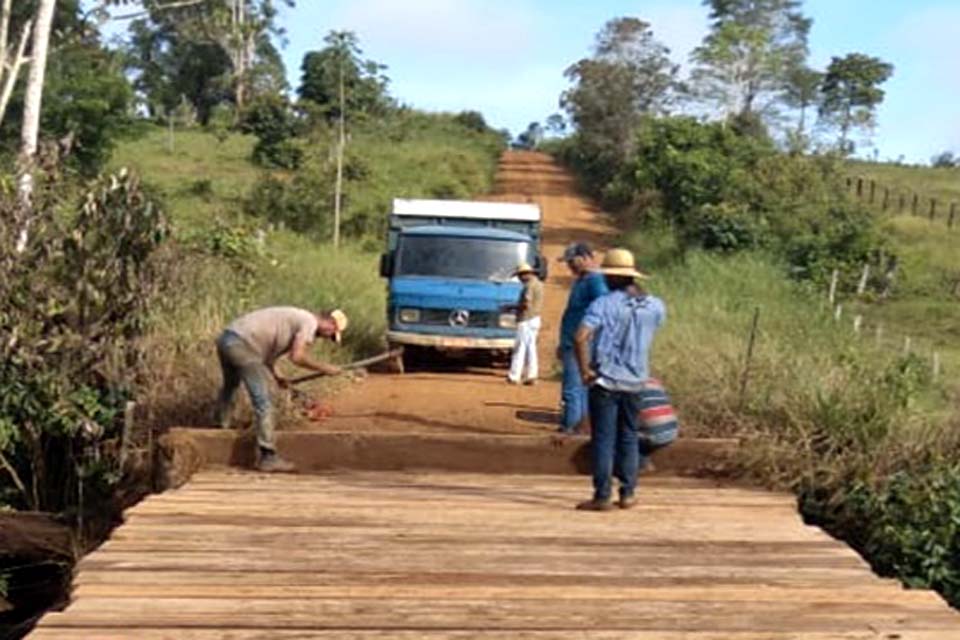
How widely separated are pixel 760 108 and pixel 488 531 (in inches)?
1752

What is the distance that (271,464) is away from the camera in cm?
956

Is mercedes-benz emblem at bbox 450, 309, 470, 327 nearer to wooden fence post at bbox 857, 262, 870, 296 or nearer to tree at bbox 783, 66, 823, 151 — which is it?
wooden fence post at bbox 857, 262, 870, 296

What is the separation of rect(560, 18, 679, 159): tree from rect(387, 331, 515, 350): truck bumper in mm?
32426

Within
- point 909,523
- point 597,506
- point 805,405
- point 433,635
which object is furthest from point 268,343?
point 909,523

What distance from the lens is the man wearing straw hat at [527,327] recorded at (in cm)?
1448

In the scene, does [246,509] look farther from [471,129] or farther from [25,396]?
[471,129]

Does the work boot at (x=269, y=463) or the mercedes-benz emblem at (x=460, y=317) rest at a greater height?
the mercedes-benz emblem at (x=460, y=317)

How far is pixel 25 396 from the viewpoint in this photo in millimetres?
11180

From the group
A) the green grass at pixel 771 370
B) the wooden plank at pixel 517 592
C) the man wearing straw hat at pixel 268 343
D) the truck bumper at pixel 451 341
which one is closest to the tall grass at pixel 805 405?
the green grass at pixel 771 370

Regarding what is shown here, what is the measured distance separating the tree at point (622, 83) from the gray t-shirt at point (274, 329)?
3874cm

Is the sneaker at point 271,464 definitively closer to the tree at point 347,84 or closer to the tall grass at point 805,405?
the tall grass at point 805,405

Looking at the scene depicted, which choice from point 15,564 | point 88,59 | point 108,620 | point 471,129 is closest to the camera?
point 108,620

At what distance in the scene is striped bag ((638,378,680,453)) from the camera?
9109mm

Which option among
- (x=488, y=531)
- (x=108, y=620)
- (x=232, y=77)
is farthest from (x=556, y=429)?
(x=232, y=77)
